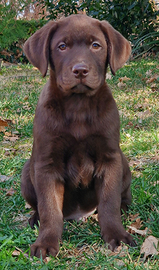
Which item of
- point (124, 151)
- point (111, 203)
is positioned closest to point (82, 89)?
point (111, 203)

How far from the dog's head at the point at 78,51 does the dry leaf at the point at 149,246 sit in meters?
1.00

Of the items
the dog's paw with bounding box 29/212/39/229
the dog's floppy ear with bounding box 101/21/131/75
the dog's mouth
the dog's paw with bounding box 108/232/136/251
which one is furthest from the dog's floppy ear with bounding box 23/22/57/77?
the dog's paw with bounding box 108/232/136/251

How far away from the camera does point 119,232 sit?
7.79ft

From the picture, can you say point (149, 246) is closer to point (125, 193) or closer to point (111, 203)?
point (111, 203)

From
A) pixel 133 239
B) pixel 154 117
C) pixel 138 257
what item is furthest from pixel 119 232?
pixel 154 117

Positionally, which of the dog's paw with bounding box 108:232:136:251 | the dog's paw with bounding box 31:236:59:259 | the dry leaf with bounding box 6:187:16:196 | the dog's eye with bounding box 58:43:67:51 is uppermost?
the dog's eye with bounding box 58:43:67:51

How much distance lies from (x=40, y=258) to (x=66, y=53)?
4.17 ft

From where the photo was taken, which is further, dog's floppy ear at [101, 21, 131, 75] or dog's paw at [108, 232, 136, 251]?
dog's floppy ear at [101, 21, 131, 75]

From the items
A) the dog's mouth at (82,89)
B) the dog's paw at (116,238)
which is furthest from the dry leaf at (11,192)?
the dog's mouth at (82,89)

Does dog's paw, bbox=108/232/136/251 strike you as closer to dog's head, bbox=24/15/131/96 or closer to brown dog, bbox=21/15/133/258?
brown dog, bbox=21/15/133/258

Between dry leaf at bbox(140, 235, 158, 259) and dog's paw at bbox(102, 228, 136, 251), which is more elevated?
dry leaf at bbox(140, 235, 158, 259)

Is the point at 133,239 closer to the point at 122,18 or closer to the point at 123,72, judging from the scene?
the point at 123,72

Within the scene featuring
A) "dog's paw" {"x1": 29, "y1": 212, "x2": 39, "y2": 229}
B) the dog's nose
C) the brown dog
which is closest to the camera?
the dog's nose

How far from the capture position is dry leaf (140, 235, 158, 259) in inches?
84.4
